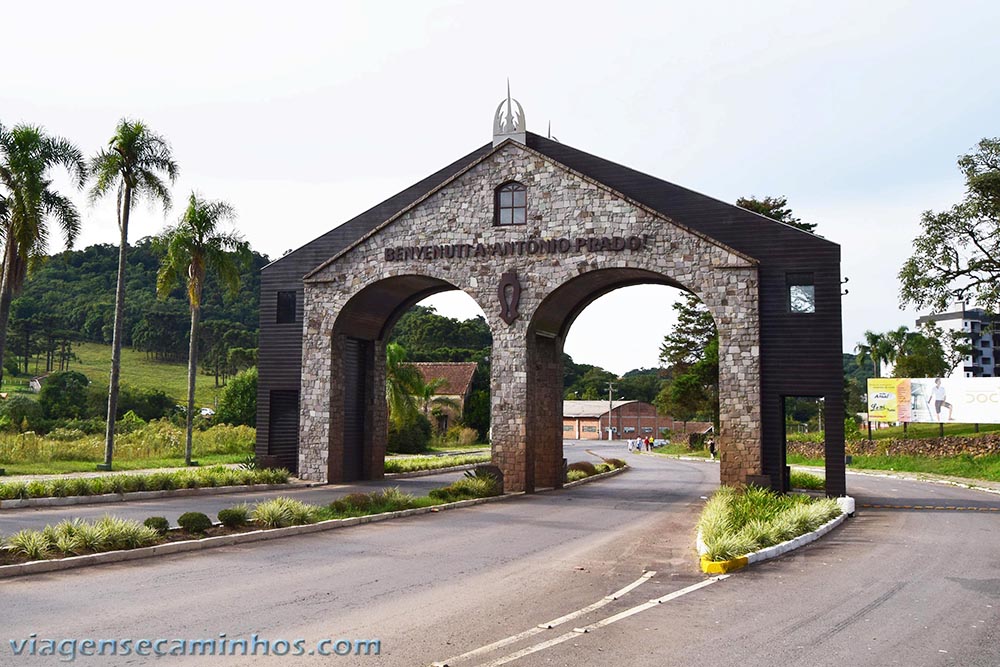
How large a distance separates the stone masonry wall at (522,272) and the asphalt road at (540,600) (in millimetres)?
7850

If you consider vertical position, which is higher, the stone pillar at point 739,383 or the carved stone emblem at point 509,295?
the carved stone emblem at point 509,295

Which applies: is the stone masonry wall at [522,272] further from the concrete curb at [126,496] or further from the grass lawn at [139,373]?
the grass lawn at [139,373]

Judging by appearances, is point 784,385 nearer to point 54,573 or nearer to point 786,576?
point 786,576

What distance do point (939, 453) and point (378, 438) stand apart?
100 feet

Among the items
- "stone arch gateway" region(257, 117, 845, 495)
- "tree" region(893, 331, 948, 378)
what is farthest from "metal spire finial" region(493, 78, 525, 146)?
"tree" region(893, 331, 948, 378)

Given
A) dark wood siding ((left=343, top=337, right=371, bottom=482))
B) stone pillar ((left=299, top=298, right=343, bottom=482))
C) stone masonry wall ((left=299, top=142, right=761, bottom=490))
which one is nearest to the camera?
stone masonry wall ((left=299, top=142, right=761, bottom=490))

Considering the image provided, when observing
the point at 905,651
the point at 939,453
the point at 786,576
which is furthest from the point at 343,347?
the point at 939,453

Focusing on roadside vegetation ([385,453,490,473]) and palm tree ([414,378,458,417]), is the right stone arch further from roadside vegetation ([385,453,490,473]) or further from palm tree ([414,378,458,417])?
palm tree ([414,378,458,417])

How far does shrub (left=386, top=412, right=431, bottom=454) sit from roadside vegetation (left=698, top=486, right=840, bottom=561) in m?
31.1

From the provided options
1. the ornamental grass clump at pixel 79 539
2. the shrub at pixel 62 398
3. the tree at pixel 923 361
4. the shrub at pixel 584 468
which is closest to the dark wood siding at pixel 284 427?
the shrub at pixel 584 468

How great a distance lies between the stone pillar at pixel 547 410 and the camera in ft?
87.7

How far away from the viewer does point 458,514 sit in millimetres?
19500

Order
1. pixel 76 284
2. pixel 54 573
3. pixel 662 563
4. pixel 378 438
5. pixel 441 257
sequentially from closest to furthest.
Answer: pixel 54 573 → pixel 662 563 → pixel 441 257 → pixel 378 438 → pixel 76 284

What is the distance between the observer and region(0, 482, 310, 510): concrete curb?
1859cm
